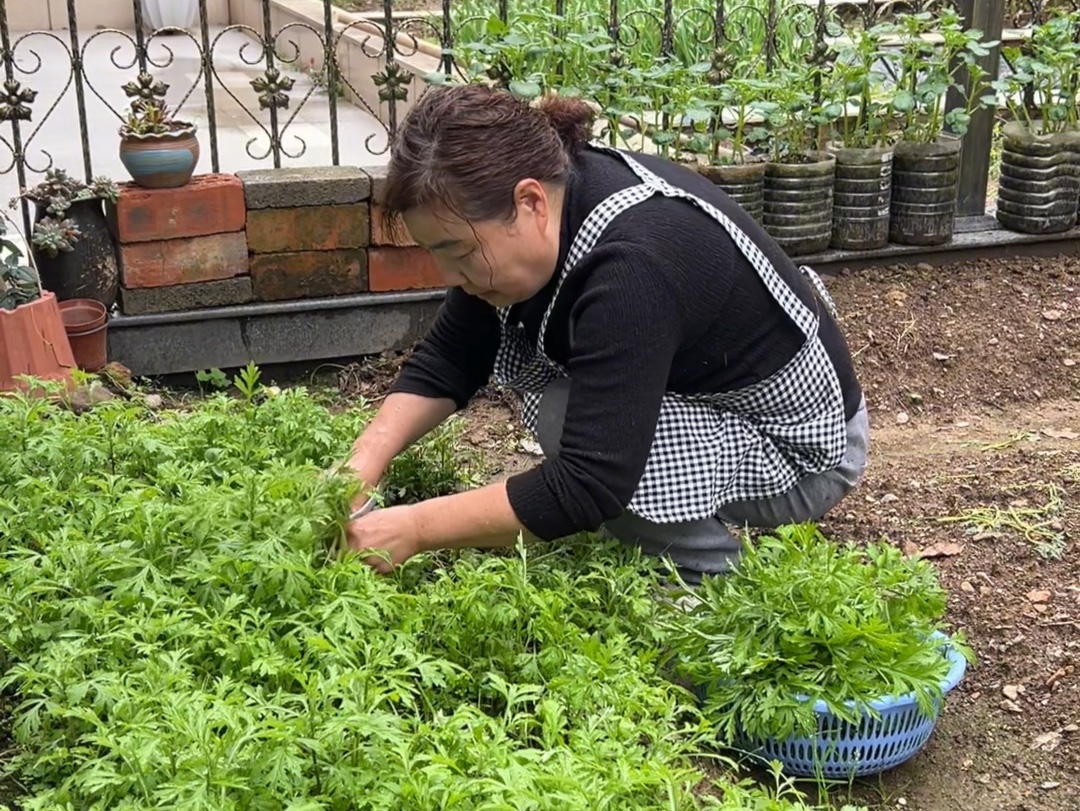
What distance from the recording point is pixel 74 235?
4098 millimetres

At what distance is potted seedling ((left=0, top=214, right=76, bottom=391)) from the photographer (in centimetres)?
375

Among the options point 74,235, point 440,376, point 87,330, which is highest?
point 74,235

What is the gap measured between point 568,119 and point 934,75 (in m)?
2.66

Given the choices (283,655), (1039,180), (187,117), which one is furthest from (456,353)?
(187,117)

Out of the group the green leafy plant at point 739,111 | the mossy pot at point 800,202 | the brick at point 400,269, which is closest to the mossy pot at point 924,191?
the mossy pot at point 800,202

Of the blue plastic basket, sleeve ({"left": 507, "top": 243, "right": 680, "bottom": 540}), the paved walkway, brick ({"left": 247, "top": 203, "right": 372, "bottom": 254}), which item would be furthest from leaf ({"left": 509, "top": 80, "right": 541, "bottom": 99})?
the blue plastic basket

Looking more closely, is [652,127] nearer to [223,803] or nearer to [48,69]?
[223,803]

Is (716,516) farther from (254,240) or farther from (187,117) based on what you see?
(187,117)

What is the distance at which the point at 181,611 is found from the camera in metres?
2.26

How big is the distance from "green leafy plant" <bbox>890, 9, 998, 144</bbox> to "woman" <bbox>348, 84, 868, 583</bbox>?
218cm

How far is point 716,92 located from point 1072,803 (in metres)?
2.83

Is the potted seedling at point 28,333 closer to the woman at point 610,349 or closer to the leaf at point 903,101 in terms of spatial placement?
the woman at point 610,349

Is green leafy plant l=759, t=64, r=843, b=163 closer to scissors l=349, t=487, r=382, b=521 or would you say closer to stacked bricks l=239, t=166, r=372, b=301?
stacked bricks l=239, t=166, r=372, b=301

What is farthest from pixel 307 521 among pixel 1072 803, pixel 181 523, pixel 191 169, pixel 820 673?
pixel 191 169
